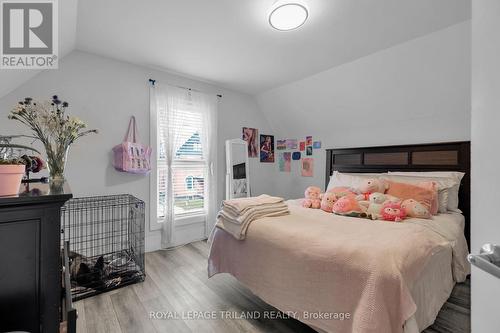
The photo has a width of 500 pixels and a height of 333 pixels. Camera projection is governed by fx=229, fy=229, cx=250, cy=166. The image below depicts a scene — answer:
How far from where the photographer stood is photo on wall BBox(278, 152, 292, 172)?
4.33 meters

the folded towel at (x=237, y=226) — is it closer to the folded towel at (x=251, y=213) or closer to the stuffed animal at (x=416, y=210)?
the folded towel at (x=251, y=213)

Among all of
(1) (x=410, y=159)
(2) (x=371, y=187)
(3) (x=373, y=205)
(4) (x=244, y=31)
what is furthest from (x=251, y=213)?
(1) (x=410, y=159)

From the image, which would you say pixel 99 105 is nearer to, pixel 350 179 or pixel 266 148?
pixel 266 148

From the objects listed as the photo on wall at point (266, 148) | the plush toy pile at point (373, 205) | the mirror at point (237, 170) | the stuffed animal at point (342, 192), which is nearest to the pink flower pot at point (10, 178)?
the plush toy pile at point (373, 205)

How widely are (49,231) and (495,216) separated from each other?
1249 mm

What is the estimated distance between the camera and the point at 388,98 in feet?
9.41

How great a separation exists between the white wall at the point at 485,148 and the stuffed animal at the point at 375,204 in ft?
5.29

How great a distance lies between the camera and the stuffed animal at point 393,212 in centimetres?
196

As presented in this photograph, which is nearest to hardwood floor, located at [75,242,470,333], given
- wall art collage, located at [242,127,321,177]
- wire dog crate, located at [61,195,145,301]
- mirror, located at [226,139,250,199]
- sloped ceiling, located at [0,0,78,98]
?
wire dog crate, located at [61,195,145,301]

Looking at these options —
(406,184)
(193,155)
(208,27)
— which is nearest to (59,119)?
(208,27)

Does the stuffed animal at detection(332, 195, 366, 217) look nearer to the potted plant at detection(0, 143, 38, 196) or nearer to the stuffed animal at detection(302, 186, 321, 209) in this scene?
the stuffed animal at detection(302, 186, 321, 209)

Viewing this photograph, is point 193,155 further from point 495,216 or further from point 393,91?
point 495,216

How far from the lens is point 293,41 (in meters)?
2.33

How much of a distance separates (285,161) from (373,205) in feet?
7.52
